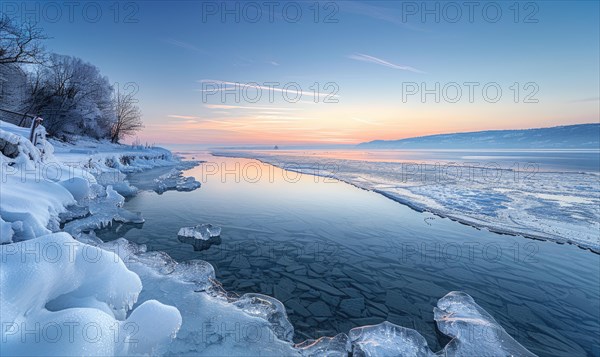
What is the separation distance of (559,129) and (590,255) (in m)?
228

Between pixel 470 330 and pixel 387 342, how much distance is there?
1302 millimetres

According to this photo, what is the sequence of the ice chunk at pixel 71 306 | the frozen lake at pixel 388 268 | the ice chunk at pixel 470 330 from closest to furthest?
the ice chunk at pixel 71 306 < the ice chunk at pixel 470 330 < the frozen lake at pixel 388 268

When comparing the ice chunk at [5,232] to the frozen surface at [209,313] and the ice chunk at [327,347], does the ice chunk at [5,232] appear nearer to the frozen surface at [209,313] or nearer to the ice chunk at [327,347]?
the frozen surface at [209,313]

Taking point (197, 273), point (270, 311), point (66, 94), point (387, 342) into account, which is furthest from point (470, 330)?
point (66, 94)

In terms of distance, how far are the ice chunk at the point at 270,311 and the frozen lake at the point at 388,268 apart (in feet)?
0.74

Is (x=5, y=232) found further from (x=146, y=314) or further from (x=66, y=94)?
(x=66, y=94)

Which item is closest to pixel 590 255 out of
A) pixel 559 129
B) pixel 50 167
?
pixel 50 167

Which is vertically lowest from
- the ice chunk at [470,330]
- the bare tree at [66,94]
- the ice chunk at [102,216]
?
the ice chunk at [470,330]

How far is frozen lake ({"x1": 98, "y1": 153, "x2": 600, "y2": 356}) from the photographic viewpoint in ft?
13.4

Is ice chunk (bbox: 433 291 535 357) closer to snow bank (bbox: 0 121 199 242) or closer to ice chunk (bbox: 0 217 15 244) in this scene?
ice chunk (bbox: 0 217 15 244)

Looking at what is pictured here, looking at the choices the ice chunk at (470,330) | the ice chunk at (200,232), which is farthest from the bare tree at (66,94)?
the ice chunk at (470,330)

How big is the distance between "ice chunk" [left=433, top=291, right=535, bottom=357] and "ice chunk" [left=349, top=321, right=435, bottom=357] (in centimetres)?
34

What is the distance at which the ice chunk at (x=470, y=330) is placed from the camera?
10.9 feet

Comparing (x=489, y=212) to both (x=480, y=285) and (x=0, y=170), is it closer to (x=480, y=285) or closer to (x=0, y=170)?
(x=480, y=285)
